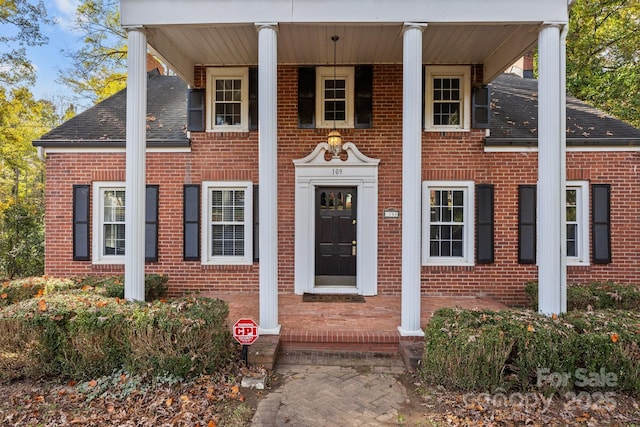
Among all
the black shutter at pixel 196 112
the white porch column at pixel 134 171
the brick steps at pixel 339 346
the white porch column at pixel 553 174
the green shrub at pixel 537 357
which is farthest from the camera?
the black shutter at pixel 196 112

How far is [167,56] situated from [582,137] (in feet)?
25.2

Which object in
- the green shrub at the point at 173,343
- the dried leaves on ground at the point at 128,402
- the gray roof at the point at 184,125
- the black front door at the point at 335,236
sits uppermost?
the gray roof at the point at 184,125

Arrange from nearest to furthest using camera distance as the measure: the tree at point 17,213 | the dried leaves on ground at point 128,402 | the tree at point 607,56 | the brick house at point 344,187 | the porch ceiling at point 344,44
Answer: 1. the dried leaves on ground at point 128,402
2. the porch ceiling at point 344,44
3. the brick house at point 344,187
4. the tree at point 17,213
5. the tree at point 607,56

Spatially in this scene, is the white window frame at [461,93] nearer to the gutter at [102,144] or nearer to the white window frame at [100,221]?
the gutter at [102,144]

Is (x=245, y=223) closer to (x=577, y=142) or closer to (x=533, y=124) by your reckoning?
(x=533, y=124)

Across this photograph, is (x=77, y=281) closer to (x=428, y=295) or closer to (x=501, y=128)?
(x=428, y=295)

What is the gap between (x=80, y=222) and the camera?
6816mm

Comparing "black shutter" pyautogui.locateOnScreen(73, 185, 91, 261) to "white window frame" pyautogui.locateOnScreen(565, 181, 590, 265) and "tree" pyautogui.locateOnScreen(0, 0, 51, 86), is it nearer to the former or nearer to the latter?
"tree" pyautogui.locateOnScreen(0, 0, 51, 86)

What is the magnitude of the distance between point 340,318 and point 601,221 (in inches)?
214

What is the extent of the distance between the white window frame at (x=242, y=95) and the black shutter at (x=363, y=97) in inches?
85.6

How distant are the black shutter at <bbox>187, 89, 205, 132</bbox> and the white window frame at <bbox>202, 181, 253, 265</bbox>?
111cm

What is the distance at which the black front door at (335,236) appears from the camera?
22.4ft

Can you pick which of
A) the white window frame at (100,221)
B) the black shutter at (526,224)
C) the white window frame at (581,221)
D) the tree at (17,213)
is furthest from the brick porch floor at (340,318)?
the tree at (17,213)

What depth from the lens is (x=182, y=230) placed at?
6852 mm
